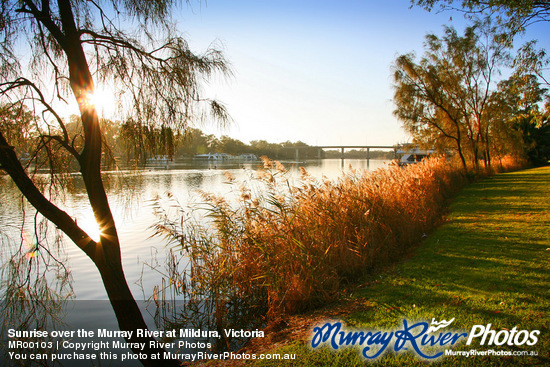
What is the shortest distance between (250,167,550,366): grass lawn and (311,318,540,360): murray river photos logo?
0.22 feet

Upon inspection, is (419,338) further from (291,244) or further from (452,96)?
(452,96)

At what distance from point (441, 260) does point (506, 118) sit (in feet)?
90.8

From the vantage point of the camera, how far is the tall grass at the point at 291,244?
493cm

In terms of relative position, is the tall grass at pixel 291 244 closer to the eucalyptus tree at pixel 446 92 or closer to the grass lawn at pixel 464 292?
the grass lawn at pixel 464 292

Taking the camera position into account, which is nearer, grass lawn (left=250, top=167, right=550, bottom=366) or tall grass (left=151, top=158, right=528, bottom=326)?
grass lawn (left=250, top=167, right=550, bottom=366)

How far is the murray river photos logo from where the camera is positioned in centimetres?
307

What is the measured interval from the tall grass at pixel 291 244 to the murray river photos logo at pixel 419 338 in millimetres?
1171

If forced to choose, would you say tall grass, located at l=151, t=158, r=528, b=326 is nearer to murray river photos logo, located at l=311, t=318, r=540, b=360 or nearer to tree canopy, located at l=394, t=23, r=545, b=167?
murray river photos logo, located at l=311, t=318, r=540, b=360

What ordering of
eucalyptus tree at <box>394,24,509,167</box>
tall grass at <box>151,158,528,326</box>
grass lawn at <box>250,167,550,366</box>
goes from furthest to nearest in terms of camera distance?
eucalyptus tree at <box>394,24,509,167</box> < tall grass at <box>151,158,528,326</box> < grass lawn at <box>250,167,550,366</box>

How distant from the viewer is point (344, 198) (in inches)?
281

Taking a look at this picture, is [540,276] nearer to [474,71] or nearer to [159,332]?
[159,332]

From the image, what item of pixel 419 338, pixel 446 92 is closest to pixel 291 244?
pixel 419 338

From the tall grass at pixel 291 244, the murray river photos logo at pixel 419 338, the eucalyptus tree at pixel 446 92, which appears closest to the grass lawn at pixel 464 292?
the murray river photos logo at pixel 419 338

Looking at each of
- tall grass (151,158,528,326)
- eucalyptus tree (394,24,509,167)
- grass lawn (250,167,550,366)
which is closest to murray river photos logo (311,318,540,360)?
grass lawn (250,167,550,366)
